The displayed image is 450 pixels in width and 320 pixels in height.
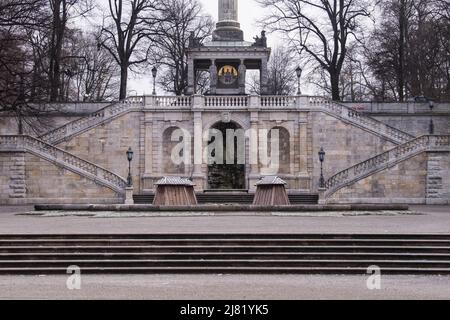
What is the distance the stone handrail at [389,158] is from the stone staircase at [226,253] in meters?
21.4

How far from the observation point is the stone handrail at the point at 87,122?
44688 millimetres

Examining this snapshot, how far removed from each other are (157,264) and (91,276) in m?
1.62

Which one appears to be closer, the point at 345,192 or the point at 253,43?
the point at 345,192

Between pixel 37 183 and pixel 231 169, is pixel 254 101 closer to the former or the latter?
pixel 231 169

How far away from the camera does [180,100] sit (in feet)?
152

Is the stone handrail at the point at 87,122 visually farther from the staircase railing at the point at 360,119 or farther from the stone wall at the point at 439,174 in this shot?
the stone wall at the point at 439,174

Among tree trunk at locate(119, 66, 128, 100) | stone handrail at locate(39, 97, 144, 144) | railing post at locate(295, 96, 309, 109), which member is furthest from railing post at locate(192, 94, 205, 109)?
tree trunk at locate(119, 66, 128, 100)

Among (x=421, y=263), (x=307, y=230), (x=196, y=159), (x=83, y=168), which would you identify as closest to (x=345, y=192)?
(x=196, y=159)

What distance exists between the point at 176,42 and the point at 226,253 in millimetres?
46708

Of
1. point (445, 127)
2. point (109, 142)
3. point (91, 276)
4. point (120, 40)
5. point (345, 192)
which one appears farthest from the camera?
point (120, 40)

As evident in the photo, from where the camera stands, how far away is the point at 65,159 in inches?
1614

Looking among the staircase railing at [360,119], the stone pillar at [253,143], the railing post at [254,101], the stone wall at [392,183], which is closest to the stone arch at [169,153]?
the stone pillar at [253,143]

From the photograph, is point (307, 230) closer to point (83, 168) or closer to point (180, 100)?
point (83, 168)

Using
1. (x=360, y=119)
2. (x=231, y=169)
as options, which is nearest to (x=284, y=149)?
(x=231, y=169)
